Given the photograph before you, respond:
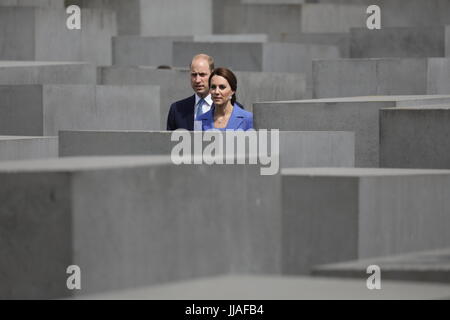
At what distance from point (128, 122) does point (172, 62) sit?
481 centimetres

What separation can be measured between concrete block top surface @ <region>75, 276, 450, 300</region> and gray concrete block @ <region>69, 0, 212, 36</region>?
13.5 meters

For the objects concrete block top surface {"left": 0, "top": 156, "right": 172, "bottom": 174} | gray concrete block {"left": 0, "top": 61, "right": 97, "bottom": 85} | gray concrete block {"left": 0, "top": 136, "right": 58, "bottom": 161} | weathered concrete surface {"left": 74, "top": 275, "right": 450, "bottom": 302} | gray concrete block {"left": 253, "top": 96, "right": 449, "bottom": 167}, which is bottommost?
weathered concrete surface {"left": 74, "top": 275, "right": 450, "bottom": 302}

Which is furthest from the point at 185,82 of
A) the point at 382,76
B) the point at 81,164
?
the point at 81,164

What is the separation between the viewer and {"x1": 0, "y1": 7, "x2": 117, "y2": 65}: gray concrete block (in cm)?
1521

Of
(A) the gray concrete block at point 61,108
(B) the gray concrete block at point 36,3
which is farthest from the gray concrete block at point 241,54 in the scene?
(A) the gray concrete block at point 61,108

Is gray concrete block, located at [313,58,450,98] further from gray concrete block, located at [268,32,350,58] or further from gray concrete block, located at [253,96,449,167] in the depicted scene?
gray concrete block, located at [268,32,350,58]

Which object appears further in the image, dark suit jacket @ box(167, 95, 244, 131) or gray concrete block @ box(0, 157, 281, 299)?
dark suit jacket @ box(167, 95, 244, 131)

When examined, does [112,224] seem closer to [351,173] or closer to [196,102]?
[351,173]

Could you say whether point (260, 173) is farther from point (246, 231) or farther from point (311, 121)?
point (311, 121)

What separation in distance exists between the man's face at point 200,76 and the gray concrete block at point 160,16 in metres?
9.53

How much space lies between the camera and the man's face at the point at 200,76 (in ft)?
29.4

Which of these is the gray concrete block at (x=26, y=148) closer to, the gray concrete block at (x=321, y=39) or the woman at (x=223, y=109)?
the woman at (x=223, y=109)

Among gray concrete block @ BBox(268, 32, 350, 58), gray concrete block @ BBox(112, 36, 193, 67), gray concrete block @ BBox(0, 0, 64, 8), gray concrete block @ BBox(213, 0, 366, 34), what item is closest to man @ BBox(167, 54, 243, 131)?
gray concrete block @ BBox(112, 36, 193, 67)

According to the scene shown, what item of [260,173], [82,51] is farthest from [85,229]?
[82,51]
